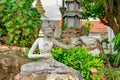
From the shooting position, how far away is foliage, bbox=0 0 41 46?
26.0 ft

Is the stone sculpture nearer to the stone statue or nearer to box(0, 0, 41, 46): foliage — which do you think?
the stone statue

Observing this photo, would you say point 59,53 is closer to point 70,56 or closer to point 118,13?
point 70,56

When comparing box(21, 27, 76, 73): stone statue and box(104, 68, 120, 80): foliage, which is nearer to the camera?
box(21, 27, 76, 73): stone statue

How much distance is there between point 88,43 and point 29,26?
182 centimetres

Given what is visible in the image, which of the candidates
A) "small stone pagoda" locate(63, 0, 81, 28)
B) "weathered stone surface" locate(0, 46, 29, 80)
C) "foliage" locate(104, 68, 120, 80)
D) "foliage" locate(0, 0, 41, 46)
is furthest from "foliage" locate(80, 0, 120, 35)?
"weathered stone surface" locate(0, 46, 29, 80)

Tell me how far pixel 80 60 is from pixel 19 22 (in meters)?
2.35

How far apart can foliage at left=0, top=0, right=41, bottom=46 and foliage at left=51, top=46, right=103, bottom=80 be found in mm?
1647

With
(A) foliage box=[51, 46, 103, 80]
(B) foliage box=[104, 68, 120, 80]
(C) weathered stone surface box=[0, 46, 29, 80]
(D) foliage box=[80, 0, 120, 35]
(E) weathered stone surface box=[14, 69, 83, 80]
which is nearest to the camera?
(E) weathered stone surface box=[14, 69, 83, 80]

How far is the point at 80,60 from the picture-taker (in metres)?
6.26

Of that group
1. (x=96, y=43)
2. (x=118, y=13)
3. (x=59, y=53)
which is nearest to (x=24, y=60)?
(x=59, y=53)

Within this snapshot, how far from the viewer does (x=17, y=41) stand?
26.3ft

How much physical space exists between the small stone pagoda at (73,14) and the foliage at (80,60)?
16.2ft

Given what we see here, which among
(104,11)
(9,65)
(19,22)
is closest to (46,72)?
(9,65)

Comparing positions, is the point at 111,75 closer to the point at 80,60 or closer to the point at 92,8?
the point at 80,60
